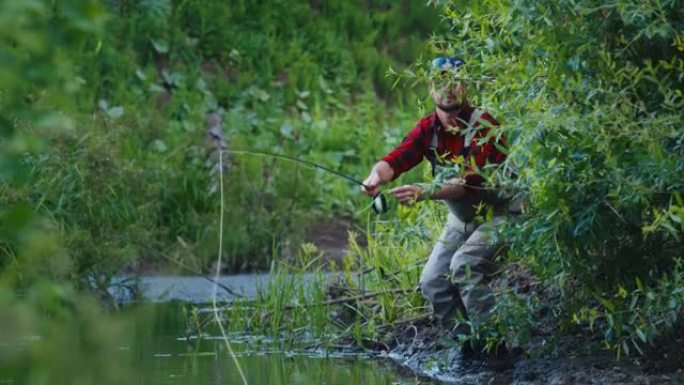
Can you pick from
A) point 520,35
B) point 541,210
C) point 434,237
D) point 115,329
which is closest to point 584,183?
point 541,210

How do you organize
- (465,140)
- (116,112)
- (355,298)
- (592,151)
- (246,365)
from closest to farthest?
(592,151), (465,140), (246,365), (355,298), (116,112)

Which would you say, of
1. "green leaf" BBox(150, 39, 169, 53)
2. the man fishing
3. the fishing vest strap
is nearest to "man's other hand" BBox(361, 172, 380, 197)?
the man fishing

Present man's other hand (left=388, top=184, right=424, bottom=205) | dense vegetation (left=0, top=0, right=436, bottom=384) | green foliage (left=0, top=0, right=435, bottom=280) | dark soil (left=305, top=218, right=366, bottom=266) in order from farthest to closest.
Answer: dark soil (left=305, top=218, right=366, bottom=266) → green foliage (left=0, top=0, right=435, bottom=280) → dense vegetation (left=0, top=0, right=436, bottom=384) → man's other hand (left=388, top=184, right=424, bottom=205)

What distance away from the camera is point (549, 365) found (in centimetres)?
681

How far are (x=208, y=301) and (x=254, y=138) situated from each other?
4.90 meters

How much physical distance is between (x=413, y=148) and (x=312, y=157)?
292 inches

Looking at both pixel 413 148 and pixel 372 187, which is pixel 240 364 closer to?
pixel 372 187

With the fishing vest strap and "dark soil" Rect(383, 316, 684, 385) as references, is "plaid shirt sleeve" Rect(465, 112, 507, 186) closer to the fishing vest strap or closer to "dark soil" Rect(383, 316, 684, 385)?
the fishing vest strap

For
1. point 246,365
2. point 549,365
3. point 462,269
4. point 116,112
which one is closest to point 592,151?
point 462,269

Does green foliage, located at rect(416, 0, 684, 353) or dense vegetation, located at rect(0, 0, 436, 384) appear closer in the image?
green foliage, located at rect(416, 0, 684, 353)

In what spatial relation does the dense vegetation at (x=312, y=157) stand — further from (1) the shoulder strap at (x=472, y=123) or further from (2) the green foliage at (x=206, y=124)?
(1) the shoulder strap at (x=472, y=123)

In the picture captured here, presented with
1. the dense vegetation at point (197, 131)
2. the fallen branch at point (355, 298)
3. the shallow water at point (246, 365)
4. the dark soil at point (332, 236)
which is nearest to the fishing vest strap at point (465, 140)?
the shallow water at point (246, 365)

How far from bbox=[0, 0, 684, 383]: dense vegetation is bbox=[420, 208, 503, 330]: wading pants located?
0.17m

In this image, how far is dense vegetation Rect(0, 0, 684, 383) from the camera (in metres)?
4.48
